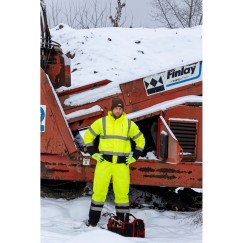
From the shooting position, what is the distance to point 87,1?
3873mm

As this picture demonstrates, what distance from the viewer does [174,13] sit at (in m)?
4.03

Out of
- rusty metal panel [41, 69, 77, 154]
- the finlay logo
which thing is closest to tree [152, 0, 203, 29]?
the finlay logo

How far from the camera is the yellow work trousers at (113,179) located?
4062mm

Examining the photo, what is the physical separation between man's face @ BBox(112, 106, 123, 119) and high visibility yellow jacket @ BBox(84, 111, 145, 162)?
0.04 meters

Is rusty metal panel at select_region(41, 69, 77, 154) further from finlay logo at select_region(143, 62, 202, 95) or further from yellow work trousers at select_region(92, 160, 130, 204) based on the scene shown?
finlay logo at select_region(143, 62, 202, 95)

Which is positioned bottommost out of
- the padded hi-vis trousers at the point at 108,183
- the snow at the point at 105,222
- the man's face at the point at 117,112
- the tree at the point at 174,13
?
the snow at the point at 105,222

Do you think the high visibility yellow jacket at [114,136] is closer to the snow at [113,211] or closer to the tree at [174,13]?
the snow at [113,211]

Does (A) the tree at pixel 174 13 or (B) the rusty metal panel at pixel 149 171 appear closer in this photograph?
(A) the tree at pixel 174 13

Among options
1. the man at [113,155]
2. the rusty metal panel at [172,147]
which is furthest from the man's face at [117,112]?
the rusty metal panel at [172,147]
